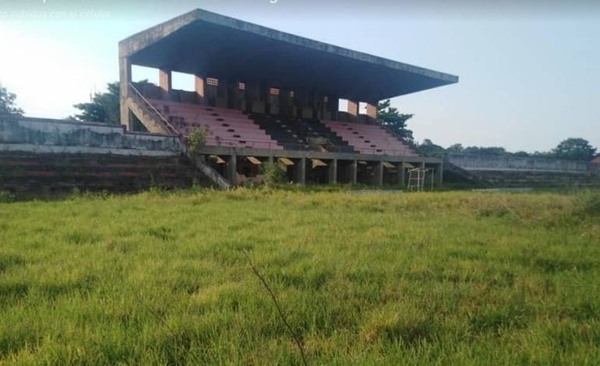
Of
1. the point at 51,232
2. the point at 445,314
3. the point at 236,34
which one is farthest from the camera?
the point at 236,34

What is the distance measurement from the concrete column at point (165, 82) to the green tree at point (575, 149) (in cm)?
7559

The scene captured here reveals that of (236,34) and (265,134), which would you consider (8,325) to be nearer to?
(236,34)

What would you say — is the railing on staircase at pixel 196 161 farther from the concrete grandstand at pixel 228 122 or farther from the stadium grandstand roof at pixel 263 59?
the stadium grandstand roof at pixel 263 59

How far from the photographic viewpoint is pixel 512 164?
38.6m

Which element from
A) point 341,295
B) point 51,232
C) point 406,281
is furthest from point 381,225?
point 51,232

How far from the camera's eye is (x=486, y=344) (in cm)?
247

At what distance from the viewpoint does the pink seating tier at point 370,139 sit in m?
30.6

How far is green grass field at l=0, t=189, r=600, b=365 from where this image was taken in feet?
7.68

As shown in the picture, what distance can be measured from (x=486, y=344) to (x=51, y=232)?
621 centimetres

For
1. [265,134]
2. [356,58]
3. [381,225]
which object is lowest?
[381,225]

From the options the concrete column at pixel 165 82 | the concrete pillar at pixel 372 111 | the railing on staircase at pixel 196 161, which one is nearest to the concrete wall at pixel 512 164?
the concrete pillar at pixel 372 111

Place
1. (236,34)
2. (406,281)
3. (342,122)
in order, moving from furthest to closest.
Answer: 1. (342,122)
2. (236,34)
3. (406,281)

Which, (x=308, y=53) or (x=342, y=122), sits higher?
(x=308, y=53)

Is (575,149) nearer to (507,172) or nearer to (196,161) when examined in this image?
(507,172)
